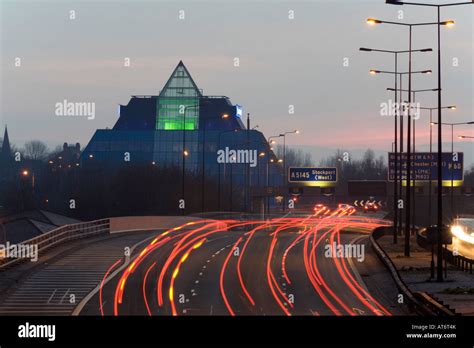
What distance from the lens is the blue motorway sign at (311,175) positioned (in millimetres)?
85688

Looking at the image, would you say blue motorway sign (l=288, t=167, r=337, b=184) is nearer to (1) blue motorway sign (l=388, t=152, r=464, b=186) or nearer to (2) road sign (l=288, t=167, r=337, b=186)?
(2) road sign (l=288, t=167, r=337, b=186)

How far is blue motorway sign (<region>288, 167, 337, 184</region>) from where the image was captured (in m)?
85.7

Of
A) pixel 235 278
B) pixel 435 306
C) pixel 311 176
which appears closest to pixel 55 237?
pixel 235 278

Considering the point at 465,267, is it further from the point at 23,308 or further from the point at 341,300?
the point at 23,308

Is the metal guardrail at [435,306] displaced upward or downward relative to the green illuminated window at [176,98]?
downward

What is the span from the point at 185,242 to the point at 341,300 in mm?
27095

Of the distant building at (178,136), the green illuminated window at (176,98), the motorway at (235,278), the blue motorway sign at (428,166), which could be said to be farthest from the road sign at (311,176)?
the green illuminated window at (176,98)

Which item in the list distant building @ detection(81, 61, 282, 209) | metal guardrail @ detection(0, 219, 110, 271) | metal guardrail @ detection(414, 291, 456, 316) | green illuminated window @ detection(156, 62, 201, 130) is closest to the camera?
metal guardrail @ detection(414, 291, 456, 316)

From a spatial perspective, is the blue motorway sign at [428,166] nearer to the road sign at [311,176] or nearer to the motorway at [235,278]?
the road sign at [311,176]

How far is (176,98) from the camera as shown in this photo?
504 feet

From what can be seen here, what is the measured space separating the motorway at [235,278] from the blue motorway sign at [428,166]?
962 centimetres

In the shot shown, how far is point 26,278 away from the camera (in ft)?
132

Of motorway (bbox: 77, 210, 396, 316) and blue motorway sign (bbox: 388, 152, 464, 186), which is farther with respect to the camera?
blue motorway sign (bbox: 388, 152, 464, 186)

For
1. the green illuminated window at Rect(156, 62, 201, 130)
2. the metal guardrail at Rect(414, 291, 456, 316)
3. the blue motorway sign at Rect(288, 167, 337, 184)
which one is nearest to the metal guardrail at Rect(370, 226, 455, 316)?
the metal guardrail at Rect(414, 291, 456, 316)
